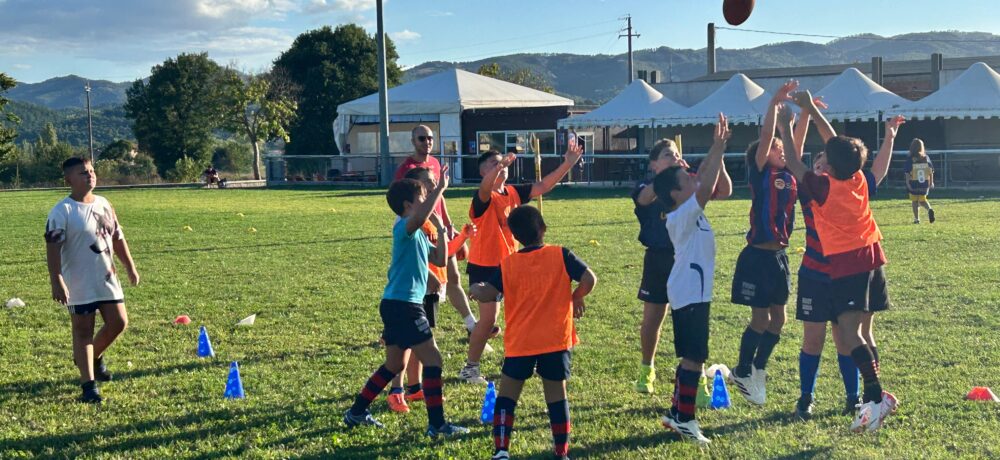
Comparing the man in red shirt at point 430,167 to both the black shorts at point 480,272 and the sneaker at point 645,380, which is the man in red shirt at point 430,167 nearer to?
the black shorts at point 480,272

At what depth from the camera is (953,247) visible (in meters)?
13.5

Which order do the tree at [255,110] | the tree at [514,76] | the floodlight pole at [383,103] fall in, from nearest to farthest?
the floodlight pole at [383,103] → the tree at [255,110] → the tree at [514,76]

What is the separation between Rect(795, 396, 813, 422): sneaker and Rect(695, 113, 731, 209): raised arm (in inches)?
60.4

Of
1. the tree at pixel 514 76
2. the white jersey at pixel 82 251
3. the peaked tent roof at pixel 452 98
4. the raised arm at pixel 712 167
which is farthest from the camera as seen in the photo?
the tree at pixel 514 76

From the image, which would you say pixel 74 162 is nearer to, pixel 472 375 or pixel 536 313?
pixel 472 375

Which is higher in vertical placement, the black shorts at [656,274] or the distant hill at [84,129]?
the distant hill at [84,129]

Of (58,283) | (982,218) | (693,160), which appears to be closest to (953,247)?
(982,218)

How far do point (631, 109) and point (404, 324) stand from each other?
30898mm

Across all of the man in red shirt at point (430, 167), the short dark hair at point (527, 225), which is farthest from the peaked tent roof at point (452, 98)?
the short dark hair at point (527, 225)

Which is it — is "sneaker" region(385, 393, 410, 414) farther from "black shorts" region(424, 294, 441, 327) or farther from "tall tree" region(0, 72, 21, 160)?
"tall tree" region(0, 72, 21, 160)

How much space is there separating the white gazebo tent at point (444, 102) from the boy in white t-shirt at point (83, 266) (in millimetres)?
34407

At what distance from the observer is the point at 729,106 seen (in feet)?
110

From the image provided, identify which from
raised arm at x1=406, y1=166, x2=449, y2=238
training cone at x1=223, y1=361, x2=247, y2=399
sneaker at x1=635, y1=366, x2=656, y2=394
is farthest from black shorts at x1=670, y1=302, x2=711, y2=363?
training cone at x1=223, y1=361, x2=247, y2=399

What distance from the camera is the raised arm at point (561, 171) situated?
21.3ft
